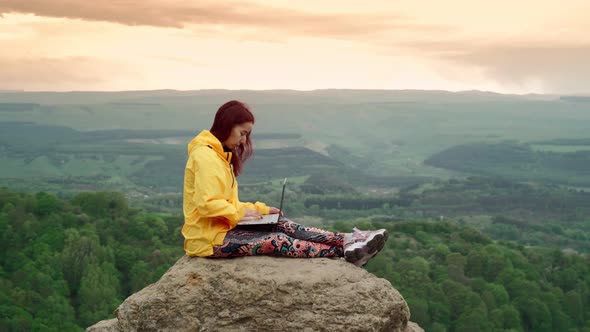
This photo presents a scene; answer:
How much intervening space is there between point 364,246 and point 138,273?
4657 centimetres

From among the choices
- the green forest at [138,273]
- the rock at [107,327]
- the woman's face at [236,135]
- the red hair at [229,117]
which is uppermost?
the red hair at [229,117]

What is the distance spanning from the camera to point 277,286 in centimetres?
1162

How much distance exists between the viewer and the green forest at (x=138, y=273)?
49.0m

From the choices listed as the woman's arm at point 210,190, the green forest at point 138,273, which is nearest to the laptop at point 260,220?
the woman's arm at point 210,190

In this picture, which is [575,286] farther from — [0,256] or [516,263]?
[0,256]

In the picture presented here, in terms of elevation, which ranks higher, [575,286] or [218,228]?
[218,228]

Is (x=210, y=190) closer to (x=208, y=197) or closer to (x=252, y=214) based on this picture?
(x=208, y=197)

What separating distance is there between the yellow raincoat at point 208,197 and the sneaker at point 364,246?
1860 mm

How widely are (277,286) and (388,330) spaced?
6.25 ft

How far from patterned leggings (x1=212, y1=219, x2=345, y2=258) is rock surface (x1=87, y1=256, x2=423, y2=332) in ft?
0.65

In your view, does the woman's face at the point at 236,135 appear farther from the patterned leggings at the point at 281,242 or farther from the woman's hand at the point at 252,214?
the patterned leggings at the point at 281,242

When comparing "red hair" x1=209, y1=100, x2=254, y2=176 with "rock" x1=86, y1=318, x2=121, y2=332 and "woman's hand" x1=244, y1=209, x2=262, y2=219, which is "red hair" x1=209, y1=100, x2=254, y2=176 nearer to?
"woman's hand" x1=244, y1=209, x2=262, y2=219

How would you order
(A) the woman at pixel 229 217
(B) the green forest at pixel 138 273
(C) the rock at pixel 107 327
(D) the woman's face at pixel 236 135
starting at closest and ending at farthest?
(A) the woman at pixel 229 217 → (D) the woman's face at pixel 236 135 → (C) the rock at pixel 107 327 → (B) the green forest at pixel 138 273

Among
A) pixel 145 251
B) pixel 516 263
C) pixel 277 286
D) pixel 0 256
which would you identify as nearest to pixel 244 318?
pixel 277 286
